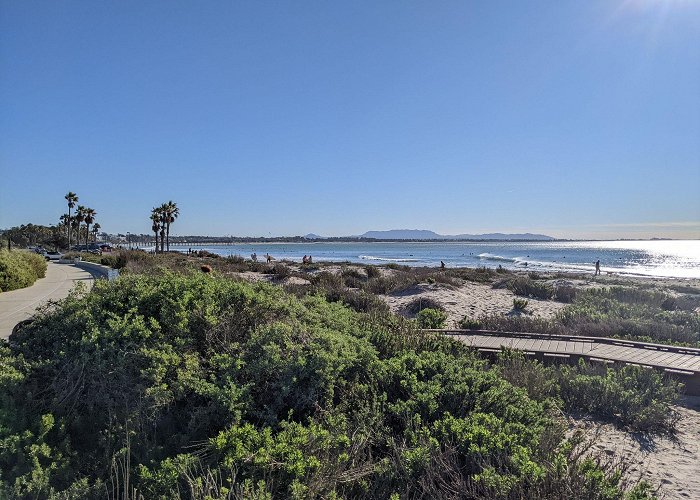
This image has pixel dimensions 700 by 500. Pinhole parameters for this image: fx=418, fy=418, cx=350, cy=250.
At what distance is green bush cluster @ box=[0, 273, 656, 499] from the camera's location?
111 inches

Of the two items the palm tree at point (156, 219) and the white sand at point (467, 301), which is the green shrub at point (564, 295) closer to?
the white sand at point (467, 301)

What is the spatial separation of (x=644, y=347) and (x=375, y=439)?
6.77 m

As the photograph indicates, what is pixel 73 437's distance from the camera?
10.8 ft

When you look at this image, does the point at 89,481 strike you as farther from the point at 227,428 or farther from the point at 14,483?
the point at 227,428

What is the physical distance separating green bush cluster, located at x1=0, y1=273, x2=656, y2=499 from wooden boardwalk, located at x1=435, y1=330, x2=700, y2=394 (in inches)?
116

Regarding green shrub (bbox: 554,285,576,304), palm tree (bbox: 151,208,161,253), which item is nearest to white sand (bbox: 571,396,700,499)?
green shrub (bbox: 554,285,576,304)

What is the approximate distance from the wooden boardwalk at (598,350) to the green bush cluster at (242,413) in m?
2.93

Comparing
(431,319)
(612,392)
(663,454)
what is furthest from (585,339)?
(663,454)

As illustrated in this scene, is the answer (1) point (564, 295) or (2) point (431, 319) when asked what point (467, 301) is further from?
(2) point (431, 319)

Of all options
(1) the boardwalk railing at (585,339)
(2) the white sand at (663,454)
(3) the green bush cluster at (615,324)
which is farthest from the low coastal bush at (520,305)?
(2) the white sand at (663,454)

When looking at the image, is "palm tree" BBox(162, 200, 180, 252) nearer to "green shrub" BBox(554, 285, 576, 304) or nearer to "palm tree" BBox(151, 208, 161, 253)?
"palm tree" BBox(151, 208, 161, 253)

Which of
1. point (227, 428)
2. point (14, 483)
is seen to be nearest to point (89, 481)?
point (14, 483)

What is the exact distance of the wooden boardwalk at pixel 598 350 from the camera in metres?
6.57

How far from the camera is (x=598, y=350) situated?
7.64 meters
